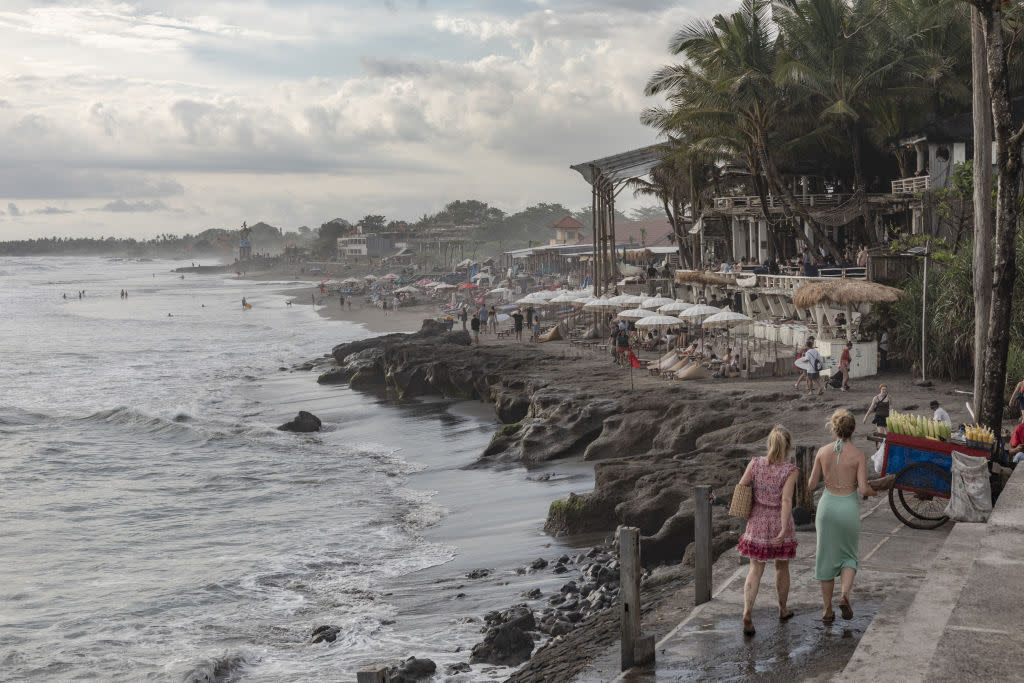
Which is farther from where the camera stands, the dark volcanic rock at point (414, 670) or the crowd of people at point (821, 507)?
the dark volcanic rock at point (414, 670)

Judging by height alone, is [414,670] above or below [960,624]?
below

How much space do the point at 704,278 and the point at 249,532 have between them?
21.7m

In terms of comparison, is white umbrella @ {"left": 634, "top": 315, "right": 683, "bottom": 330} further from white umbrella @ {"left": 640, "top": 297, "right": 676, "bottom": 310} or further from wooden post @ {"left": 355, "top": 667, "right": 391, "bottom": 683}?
wooden post @ {"left": 355, "top": 667, "right": 391, "bottom": 683}

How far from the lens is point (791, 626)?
730 centimetres

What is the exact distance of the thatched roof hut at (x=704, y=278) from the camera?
33438 millimetres

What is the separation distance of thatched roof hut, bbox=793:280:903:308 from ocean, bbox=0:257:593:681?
7097 millimetres

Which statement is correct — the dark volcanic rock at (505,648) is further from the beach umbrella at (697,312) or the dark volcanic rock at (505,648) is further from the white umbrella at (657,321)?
the white umbrella at (657,321)

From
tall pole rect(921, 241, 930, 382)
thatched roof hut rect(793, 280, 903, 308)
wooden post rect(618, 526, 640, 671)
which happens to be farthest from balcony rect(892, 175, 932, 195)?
wooden post rect(618, 526, 640, 671)

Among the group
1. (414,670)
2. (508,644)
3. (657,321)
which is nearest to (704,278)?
(657,321)

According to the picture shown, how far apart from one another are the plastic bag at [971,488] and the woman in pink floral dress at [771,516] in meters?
2.44

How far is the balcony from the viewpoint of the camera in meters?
31.5

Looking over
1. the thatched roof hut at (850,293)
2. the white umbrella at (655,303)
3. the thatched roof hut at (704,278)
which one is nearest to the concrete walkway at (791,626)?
the thatched roof hut at (850,293)

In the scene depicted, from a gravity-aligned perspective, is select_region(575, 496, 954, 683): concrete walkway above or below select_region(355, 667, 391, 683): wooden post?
below

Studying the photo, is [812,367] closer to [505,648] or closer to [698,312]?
[698,312]
